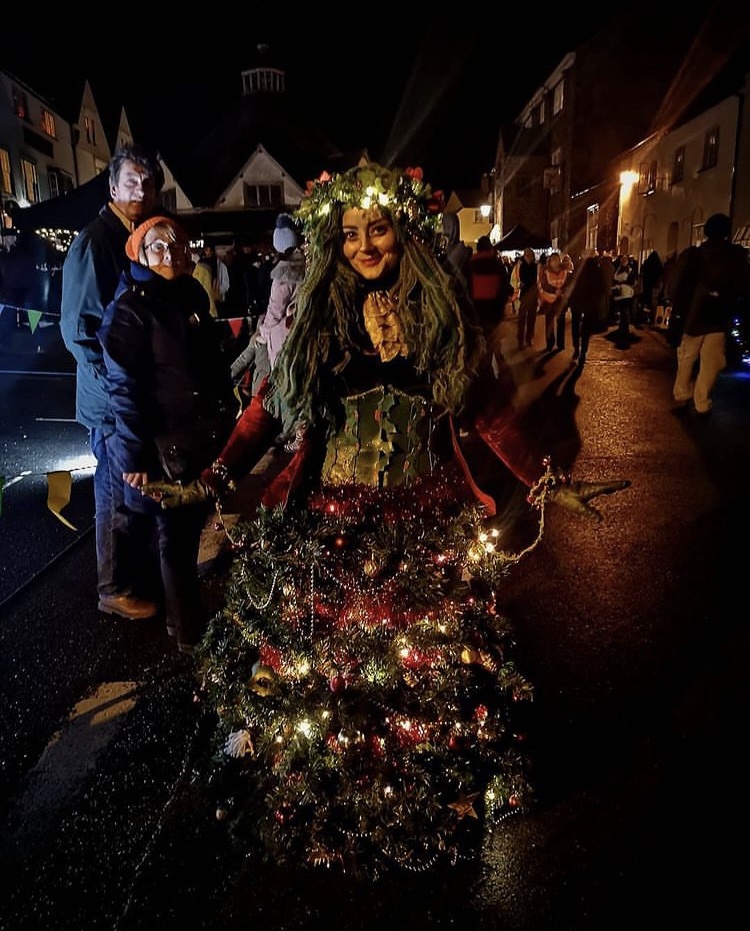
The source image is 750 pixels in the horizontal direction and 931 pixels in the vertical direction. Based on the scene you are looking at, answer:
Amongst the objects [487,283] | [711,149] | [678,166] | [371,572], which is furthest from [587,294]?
[678,166]

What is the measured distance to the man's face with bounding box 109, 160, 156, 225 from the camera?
4.35 m

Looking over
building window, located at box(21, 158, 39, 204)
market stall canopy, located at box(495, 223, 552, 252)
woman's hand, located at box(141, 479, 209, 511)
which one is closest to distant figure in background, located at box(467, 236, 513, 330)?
woman's hand, located at box(141, 479, 209, 511)

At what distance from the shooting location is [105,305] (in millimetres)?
4312

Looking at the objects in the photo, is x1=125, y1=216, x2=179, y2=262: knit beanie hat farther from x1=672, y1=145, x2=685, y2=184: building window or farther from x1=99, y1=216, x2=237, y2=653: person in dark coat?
x1=672, y1=145, x2=685, y2=184: building window

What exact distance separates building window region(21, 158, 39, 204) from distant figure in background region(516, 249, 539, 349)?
96.5 ft

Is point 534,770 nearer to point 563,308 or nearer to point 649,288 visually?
point 563,308

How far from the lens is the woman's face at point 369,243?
2.77 meters

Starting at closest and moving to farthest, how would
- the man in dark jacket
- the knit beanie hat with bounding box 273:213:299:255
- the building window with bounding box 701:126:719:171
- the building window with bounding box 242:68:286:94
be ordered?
the man in dark jacket < the knit beanie hat with bounding box 273:213:299:255 < the building window with bounding box 701:126:719:171 < the building window with bounding box 242:68:286:94

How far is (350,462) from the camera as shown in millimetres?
2967

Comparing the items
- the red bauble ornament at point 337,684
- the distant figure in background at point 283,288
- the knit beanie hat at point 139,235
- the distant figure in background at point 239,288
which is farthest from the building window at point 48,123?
the red bauble ornament at point 337,684

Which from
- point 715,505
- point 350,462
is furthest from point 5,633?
point 715,505

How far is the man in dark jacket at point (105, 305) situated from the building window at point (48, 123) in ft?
142

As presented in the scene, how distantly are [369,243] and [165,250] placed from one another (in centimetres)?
152

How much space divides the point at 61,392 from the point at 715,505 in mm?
10752
